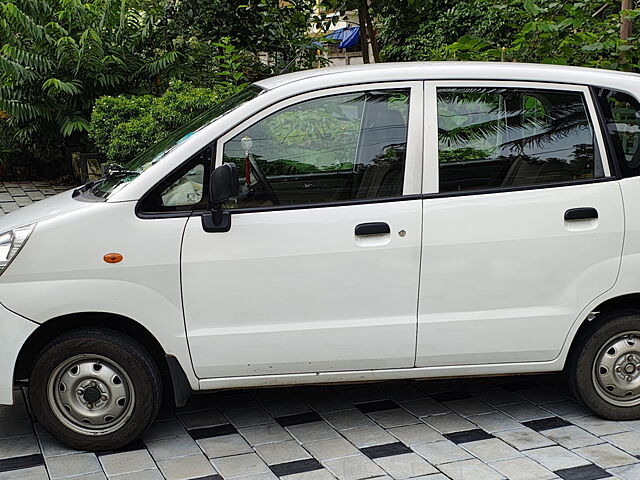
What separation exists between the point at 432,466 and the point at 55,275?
2.13 meters

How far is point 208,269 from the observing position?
4539mm

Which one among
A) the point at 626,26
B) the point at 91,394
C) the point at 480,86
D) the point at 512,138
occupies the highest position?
the point at 626,26

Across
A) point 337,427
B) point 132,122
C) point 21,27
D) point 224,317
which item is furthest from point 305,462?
point 21,27

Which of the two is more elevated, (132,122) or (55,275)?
(132,122)

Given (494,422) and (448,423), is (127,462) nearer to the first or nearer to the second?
(448,423)

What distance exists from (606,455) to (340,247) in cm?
175

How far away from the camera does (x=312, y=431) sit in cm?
496

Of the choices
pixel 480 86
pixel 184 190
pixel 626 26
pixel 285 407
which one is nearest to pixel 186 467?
pixel 285 407

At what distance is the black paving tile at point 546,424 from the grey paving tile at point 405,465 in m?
0.80

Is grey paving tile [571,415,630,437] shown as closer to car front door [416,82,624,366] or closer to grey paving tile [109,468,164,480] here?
car front door [416,82,624,366]

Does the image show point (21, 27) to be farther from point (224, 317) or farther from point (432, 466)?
point (432, 466)

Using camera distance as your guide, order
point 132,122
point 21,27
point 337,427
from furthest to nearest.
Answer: point 21,27 < point 132,122 < point 337,427

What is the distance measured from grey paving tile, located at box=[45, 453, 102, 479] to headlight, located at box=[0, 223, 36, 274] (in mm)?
1030

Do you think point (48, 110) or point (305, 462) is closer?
point (305, 462)
